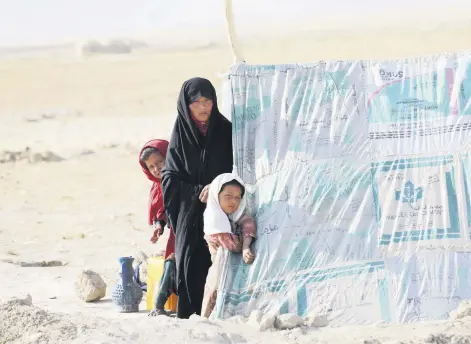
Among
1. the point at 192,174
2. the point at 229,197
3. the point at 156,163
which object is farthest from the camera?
the point at 156,163

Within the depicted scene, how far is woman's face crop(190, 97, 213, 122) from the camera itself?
589 centimetres

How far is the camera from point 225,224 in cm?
561

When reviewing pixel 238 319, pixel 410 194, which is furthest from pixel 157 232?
pixel 410 194

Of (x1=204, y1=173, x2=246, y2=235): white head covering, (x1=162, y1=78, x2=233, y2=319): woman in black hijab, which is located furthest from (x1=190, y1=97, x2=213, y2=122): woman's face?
(x1=204, y1=173, x2=246, y2=235): white head covering

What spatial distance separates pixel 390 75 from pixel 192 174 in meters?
1.31

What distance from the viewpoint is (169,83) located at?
1140 inches

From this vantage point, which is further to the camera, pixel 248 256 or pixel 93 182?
pixel 93 182

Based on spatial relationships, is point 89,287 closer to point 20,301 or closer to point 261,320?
point 20,301

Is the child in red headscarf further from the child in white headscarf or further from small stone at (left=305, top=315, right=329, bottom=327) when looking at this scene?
small stone at (left=305, top=315, right=329, bottom=327)

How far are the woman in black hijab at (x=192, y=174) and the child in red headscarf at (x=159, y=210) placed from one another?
0.17 meters

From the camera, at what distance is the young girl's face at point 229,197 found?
5602mm

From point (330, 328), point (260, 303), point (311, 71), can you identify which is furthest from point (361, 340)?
point (311, 71)

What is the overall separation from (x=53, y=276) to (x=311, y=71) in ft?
11.3

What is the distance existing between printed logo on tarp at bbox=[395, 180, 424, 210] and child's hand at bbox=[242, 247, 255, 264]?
2.88ft
